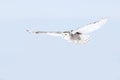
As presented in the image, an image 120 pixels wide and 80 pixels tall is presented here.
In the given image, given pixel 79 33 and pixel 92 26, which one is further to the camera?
pixel 79 33

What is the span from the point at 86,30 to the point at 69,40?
4.87m

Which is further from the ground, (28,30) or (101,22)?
(28,30)

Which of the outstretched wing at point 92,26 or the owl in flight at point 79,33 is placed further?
the owl in flight at point 79,33

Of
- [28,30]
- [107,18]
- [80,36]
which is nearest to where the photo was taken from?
[107,18]

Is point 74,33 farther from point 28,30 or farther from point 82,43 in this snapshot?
point 28,30

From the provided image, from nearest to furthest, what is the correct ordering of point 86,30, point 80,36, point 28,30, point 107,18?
point 107,18 < point 86,30 < point 80,36 < point 28,30

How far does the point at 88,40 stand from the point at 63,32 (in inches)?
152

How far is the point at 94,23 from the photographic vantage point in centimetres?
5653

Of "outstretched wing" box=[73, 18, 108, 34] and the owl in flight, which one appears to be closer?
"outstretched wing" box=[73, 18, 108, 34]

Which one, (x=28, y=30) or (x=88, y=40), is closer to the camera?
(x=88, y=40)

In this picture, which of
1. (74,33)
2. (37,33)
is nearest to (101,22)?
(74,33)

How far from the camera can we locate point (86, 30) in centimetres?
5856

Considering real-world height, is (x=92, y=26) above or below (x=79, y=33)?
below

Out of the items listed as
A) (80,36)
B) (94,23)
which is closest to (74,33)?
(80,36)
